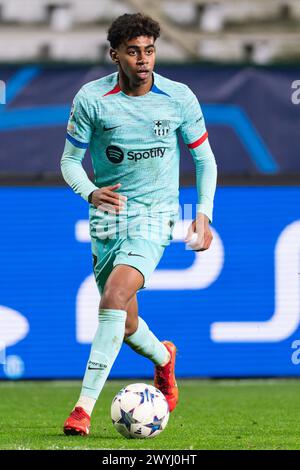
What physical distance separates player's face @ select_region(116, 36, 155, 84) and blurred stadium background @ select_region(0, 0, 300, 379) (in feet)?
11.8

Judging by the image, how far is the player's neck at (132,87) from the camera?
6180 mm

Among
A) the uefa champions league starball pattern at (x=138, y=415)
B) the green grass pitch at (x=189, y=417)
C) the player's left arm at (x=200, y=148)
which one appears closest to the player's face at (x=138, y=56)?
the player's left arm at (x=200, y=148)

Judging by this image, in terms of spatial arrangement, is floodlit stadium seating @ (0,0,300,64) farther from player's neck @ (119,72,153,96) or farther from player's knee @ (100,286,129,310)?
player's knee @ (100,286,129,310)

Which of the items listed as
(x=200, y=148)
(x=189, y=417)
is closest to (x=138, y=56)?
(x=200, y=148)

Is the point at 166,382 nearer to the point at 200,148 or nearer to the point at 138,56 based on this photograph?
the point at 200,148

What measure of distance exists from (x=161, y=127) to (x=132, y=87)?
0.25 metres

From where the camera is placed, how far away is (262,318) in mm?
9602

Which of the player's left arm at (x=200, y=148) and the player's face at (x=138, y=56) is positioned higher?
the player's face at (x=138, y=56)

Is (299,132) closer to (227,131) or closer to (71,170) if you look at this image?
(227,131)

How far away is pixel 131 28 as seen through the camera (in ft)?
19.7

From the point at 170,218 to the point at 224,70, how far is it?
384 cm

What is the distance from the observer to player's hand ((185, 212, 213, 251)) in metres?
5.98

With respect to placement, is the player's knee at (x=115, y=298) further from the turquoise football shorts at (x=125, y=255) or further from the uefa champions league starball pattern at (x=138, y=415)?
the uefa champions league starball pattern at (x=138, y=415)
